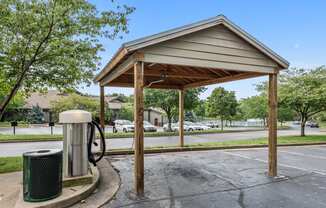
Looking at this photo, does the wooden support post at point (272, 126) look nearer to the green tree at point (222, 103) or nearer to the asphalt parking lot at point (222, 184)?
the asphalt parking lot at point (222, 184)

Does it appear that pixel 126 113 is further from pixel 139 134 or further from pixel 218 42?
pixel 139 134

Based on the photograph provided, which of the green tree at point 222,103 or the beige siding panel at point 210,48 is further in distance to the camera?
the green tree at point 222,103

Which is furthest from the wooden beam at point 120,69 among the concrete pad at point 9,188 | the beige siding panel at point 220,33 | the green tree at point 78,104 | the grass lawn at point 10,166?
the green tree at point 78,104

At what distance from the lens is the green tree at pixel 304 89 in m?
13.0

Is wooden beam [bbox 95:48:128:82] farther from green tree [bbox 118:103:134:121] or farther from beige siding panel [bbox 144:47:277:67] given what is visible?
green tree [bbox 118:103:134:121]

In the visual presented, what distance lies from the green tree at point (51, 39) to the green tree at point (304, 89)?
12.3 m

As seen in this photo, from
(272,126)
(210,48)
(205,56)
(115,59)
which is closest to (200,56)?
(205,56)

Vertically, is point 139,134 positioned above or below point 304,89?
below

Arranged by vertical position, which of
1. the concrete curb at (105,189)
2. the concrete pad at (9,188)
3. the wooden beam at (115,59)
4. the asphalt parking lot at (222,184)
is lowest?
the asphalt parking lot at (222,184)

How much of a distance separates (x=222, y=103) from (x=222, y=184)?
2025cm

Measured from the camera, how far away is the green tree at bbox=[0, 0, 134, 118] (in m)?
4.95

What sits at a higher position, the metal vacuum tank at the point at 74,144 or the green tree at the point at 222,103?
the green tree at the point at 222,103

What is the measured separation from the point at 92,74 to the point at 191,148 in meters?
4.75

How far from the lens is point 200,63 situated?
178 inches
